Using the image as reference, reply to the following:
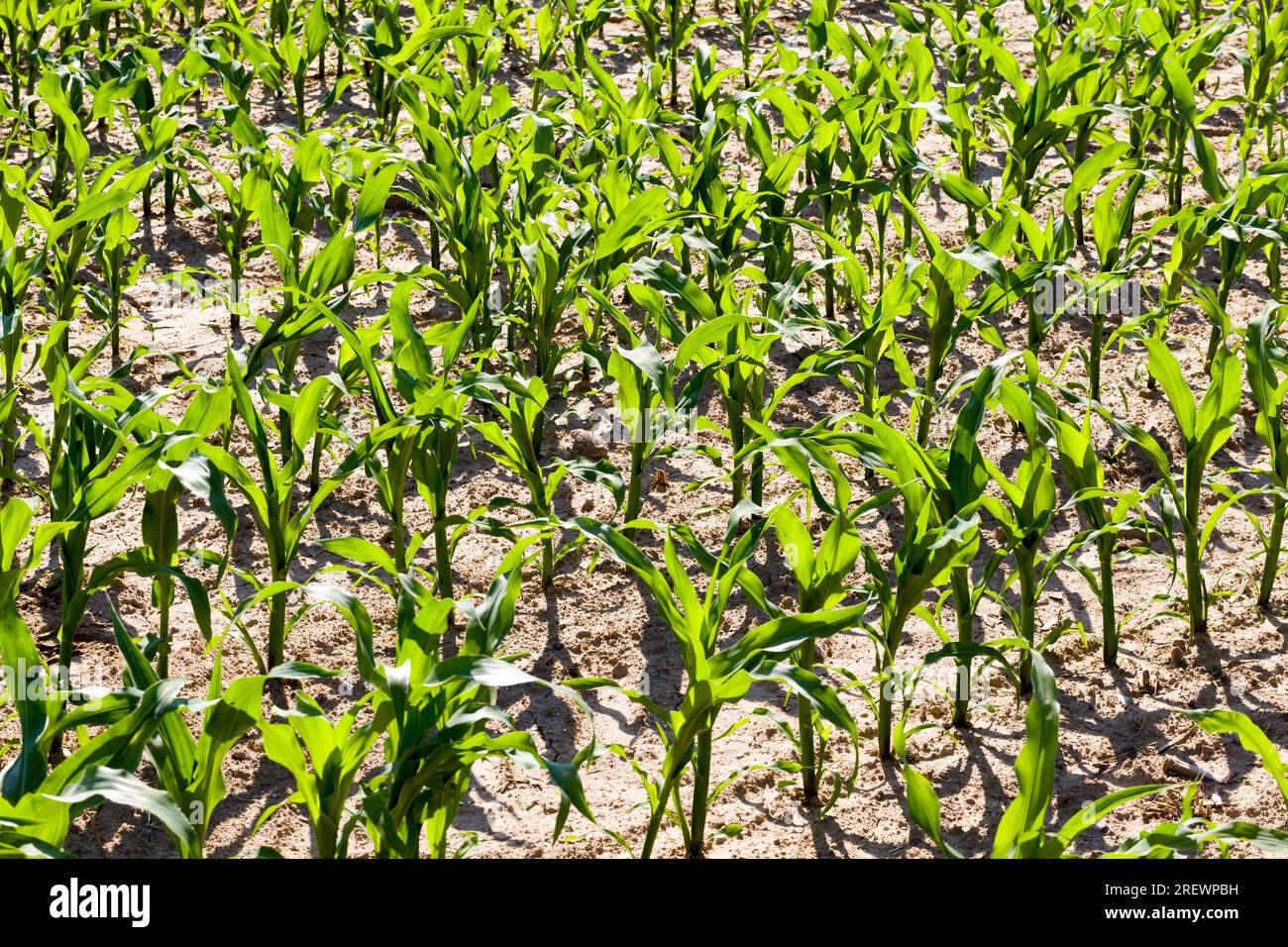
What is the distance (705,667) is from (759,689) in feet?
2.40

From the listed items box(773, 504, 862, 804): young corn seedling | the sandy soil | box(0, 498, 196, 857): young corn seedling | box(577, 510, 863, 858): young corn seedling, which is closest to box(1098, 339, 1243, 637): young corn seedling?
the sandy soil

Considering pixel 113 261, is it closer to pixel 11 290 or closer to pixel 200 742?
pixel 11 290

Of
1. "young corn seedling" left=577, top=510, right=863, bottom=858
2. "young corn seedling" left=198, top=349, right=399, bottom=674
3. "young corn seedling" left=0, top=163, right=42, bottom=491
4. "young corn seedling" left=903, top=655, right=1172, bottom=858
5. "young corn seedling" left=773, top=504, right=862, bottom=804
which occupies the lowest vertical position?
"young corn seedling" left=903, top=655, right=1172, bottom=858

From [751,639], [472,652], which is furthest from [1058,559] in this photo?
[472,652]

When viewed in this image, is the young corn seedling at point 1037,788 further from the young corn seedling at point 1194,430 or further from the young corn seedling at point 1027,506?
the young corn seedling at point 1194,430

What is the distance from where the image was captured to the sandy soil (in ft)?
8.55

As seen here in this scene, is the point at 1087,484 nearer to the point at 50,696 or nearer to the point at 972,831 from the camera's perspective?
the point at 972,831

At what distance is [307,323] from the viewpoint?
329 cm

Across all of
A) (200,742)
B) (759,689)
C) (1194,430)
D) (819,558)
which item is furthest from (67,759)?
(1194,430)

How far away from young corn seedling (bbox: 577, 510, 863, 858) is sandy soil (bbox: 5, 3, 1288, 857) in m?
0.16

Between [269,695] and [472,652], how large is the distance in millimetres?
794

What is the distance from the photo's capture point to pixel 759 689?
9.77 ft

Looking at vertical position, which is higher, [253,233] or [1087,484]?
[253,233]

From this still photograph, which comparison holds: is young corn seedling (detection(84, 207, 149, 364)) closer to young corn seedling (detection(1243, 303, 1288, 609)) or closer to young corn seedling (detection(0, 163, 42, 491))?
young corn seedling (detection(0, 163, 42, 491))
